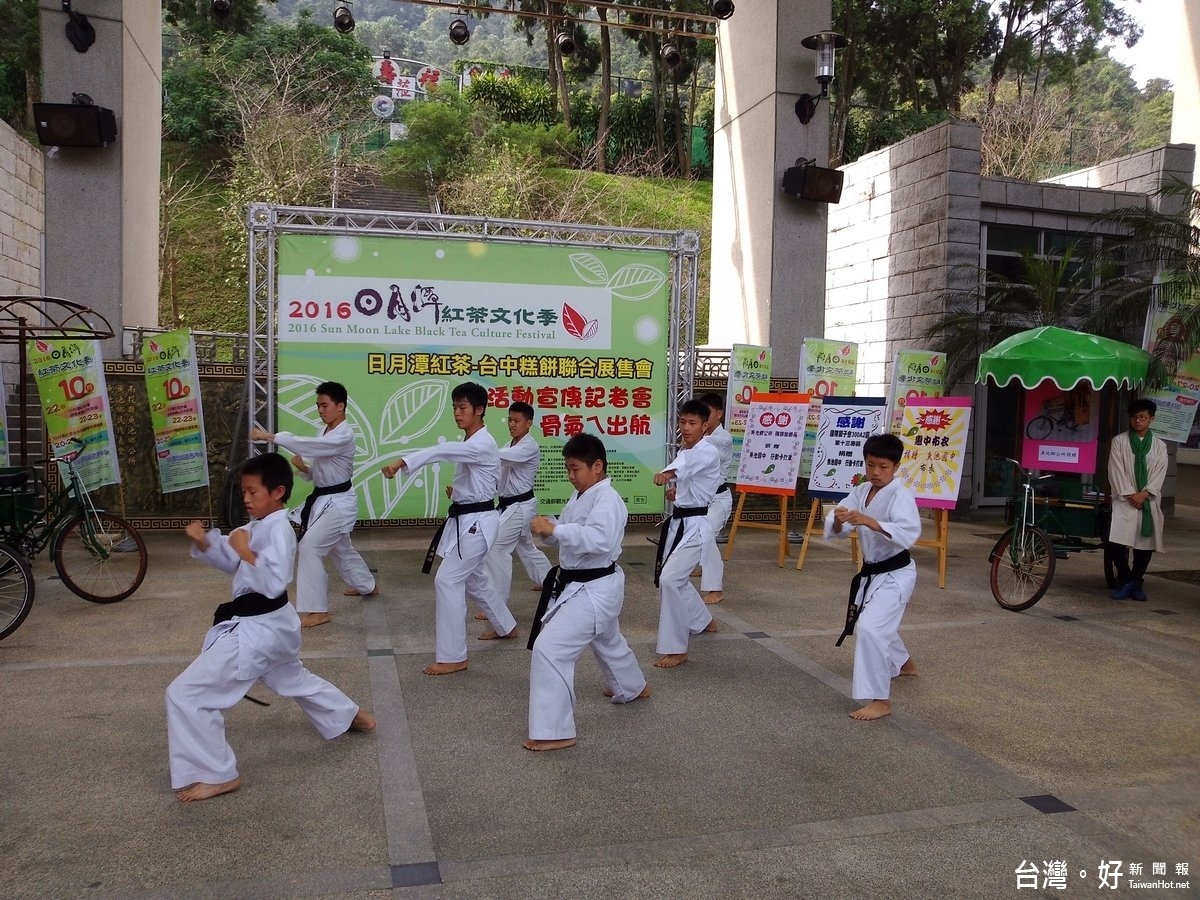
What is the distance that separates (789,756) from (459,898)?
175 centimetres

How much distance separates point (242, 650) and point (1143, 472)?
22.0 feet

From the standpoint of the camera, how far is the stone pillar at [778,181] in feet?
35.8

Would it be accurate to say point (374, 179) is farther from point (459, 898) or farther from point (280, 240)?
point (459, 898)

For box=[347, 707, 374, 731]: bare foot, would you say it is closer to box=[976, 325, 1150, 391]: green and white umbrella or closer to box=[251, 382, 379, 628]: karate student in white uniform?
box=[251, 382, 379, 628]: karate student in white uniform

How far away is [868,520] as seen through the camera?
15.0 feet

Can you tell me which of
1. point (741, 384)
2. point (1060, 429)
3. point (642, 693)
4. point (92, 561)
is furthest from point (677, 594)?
point (1060, 429)

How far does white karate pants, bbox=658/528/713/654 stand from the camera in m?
5.47

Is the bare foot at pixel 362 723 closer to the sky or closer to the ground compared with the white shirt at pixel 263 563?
closer to the ground

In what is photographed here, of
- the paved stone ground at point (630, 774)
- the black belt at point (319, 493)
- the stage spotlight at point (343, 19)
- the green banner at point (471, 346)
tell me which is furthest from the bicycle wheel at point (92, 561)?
the stage spotlight at point (343, 19)

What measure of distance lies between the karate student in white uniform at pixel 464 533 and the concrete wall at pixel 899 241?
7242 millimetres

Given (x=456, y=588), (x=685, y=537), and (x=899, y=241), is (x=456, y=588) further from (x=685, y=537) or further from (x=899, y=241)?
(x=899, y=241)

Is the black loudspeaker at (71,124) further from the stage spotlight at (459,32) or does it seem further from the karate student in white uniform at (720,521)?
the karate student in white uniform at (720,521)

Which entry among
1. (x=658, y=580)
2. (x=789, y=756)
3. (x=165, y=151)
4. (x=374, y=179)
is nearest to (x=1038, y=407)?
(x=658, y=580)

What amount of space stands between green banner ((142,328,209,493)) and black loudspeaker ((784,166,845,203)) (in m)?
6.73
